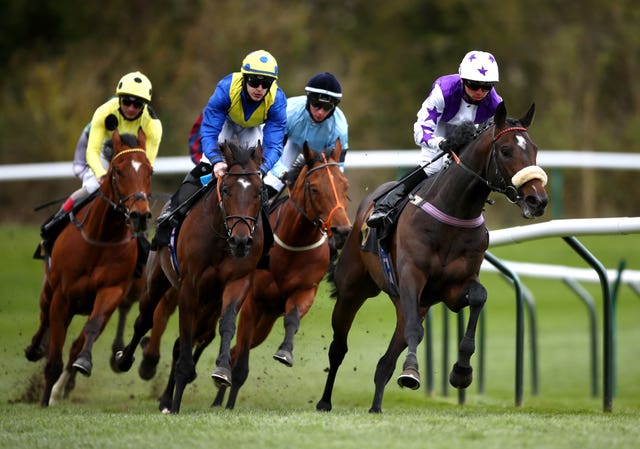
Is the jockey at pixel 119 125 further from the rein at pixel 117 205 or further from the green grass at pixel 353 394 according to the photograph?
the green grass at pixel 353 394

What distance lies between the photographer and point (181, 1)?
2522cm

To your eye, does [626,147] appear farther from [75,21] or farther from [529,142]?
[529,142]

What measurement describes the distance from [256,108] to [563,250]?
33.9 ft

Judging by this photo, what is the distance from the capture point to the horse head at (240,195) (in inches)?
315

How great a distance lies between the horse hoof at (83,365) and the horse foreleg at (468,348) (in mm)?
2649

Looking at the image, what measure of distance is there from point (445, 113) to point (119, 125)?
2.68m

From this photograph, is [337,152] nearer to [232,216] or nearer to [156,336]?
[232,216]

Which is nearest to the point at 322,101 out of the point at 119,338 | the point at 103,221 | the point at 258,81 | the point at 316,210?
the point at 258,81

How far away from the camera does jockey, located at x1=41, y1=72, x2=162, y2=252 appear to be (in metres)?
9.49

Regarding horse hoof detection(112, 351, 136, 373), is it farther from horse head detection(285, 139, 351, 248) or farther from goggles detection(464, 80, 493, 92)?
goggles detection(464, 80, 493, 92)

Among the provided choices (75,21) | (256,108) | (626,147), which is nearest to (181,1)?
(75,21)

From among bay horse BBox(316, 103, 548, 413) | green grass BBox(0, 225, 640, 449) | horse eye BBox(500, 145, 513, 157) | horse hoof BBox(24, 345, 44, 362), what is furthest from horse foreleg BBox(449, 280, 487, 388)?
horse hoof BBox(24, 345, 44, 362)

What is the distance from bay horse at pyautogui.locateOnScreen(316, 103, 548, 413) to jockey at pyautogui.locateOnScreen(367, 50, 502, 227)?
0.64ft

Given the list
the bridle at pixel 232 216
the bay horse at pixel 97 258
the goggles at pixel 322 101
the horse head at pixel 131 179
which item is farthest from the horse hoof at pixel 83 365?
the goggles at pixel 322 101
